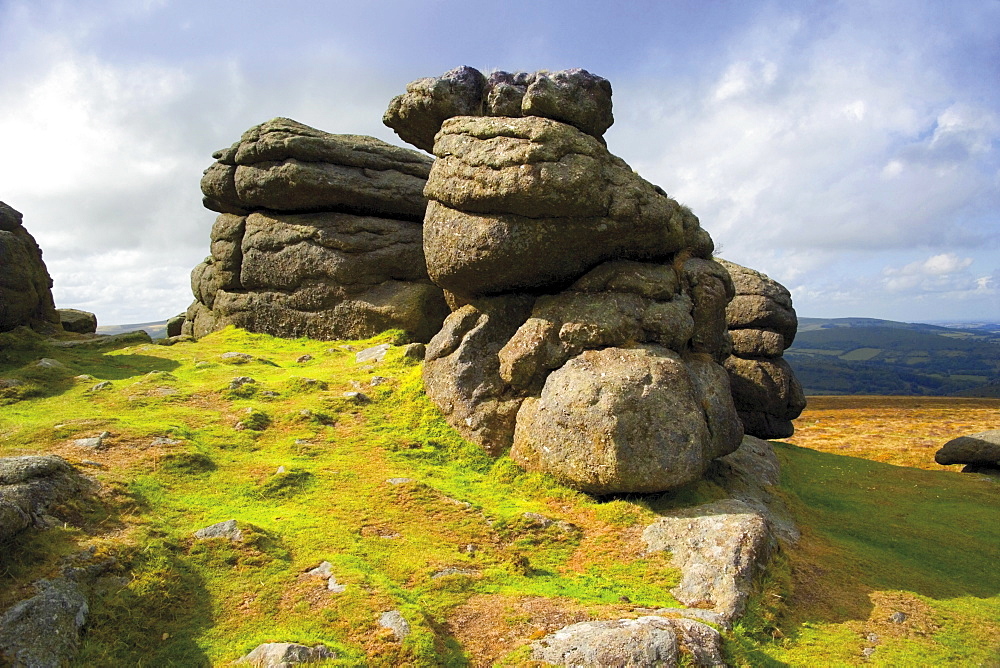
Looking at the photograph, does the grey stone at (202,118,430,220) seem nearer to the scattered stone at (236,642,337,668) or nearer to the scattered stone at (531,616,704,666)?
the scattered stone at (236,642,337,668)

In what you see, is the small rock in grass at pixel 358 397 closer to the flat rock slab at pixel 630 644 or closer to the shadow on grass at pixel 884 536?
the flat rock slab at pixel 630 644

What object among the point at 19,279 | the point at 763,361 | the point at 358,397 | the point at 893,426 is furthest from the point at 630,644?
the point at 893,426

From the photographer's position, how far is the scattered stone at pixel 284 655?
986 centimetres

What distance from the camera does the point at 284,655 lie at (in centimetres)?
992

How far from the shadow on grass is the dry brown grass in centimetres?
1413

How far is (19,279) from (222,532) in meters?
25.2

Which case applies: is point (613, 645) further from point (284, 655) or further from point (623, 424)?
point (623, 424)

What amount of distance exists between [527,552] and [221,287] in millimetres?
30598

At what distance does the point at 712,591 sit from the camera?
13.8 meters

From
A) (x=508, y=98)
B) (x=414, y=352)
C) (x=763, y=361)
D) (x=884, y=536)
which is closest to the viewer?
(x=884, y=536)

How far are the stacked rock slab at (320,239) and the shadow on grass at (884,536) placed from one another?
21.6 metres

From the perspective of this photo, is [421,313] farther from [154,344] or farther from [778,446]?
[778,446]

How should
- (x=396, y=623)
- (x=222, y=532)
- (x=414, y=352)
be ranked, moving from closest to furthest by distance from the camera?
(x=396, y=623), (x=222, y=532), (x=414, y=352)

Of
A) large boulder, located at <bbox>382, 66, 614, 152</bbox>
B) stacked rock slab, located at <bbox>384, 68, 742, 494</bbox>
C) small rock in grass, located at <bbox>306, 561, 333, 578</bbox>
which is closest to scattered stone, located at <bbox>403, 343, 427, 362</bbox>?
stacked rock slab, located at <bbox>384, 68, 742, 494</bbox>
